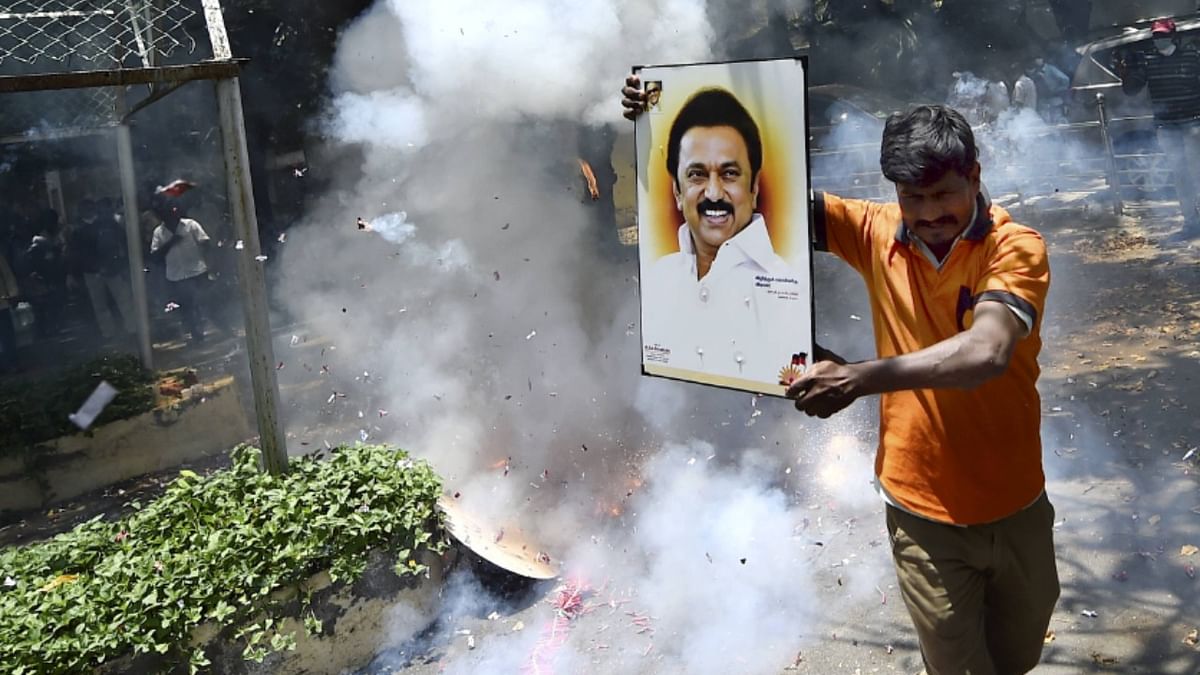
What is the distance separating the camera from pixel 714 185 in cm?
286

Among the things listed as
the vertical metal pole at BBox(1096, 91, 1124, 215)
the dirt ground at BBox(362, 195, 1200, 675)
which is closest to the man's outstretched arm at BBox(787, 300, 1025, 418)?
the dirt ground at BBox(362, 195, 1200, 675)

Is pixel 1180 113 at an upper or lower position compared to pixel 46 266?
upper

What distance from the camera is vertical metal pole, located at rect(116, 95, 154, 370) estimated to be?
25.2 ft

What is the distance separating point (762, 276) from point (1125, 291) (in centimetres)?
686

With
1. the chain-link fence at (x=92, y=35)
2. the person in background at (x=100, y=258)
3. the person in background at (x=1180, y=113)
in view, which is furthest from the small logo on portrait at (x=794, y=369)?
the person in background at (x=100, y=258)

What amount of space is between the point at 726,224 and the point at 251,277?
2.49 metres

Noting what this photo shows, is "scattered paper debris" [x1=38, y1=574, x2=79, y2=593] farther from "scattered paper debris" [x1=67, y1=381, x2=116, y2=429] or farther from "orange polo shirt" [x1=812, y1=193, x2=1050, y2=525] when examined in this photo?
A: "scattered paper debris" [x1=67, y1=381, x2=116, y2=429]

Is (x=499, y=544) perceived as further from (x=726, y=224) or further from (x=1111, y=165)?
(x=1111, y=165)

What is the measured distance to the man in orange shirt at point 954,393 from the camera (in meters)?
2.36

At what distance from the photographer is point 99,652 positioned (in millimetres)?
3625

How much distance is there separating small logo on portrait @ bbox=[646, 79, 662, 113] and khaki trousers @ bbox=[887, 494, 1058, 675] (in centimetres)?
131

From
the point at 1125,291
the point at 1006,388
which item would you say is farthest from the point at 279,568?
the point at 1125,291

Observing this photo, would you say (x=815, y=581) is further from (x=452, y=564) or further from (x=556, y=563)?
(x=452, y=564)

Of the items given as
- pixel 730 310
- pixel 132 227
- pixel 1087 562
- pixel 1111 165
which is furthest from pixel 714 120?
pixel 1111 165
